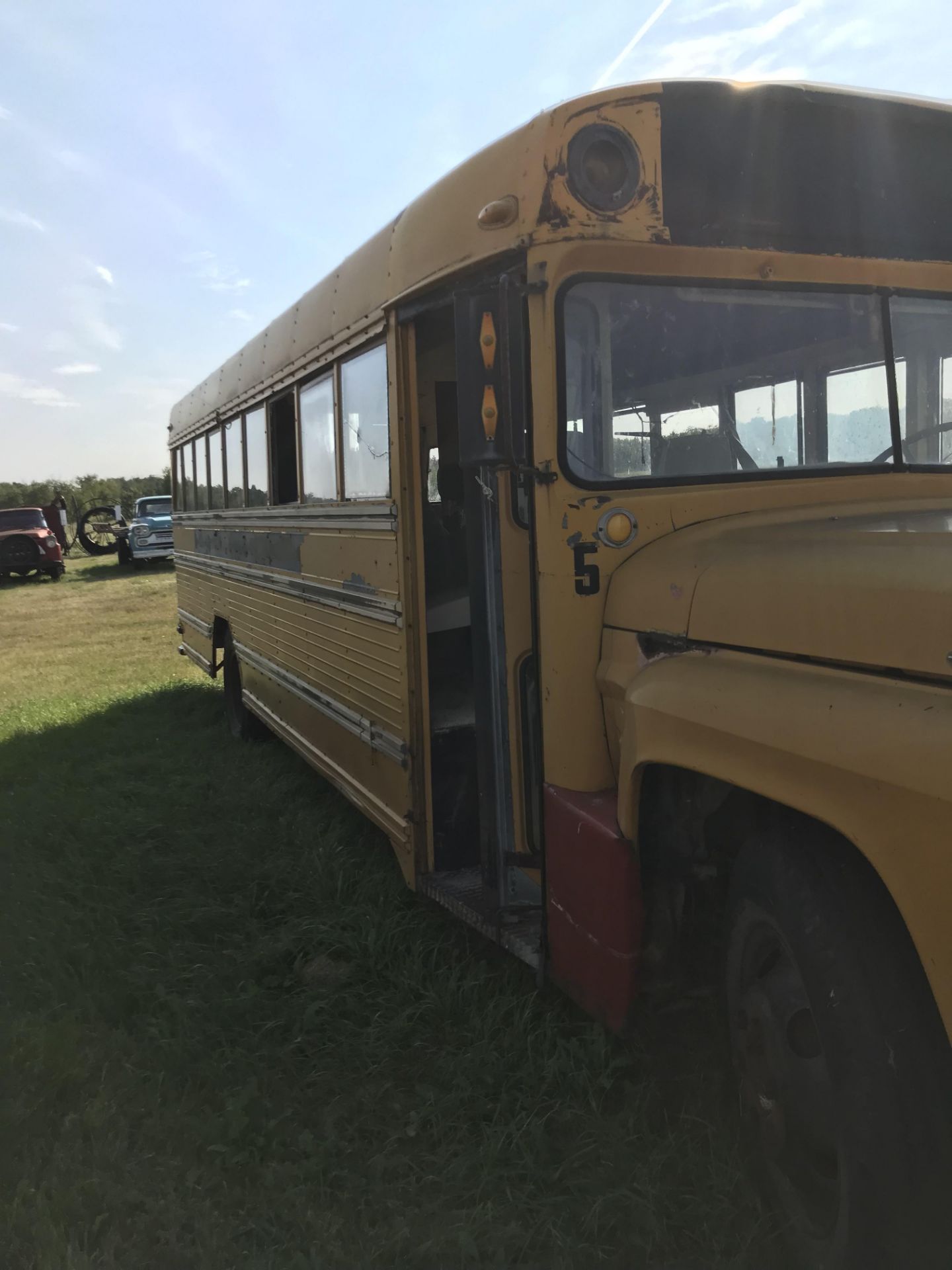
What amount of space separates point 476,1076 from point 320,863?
5.14 feet

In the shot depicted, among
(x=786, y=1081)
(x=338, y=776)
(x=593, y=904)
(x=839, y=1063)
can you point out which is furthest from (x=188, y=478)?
(x=839, y=1063)

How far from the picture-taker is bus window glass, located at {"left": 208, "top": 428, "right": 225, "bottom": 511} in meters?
6.16

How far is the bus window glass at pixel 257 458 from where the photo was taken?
498 centimetres

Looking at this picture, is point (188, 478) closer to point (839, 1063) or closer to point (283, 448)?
point (283, 448)

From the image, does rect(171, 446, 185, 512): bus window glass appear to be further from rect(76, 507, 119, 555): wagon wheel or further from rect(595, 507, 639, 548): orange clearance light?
rect(76, 507, 119, 555): wagon wheel

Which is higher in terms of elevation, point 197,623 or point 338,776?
point 197,623

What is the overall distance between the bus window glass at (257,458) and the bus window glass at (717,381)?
285 cm

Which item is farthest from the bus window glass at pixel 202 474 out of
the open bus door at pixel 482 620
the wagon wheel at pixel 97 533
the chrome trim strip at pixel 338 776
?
the wagon wheel at pixel 97 533

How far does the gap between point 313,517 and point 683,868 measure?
256 cm

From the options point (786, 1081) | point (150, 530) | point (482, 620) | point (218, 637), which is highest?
point (150, 530)

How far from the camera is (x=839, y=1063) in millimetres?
1639

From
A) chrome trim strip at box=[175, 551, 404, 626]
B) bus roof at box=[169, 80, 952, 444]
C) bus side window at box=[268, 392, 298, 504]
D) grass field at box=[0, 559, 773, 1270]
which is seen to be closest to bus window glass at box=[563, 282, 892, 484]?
bus roof at box=[169, 80, 952, 444]

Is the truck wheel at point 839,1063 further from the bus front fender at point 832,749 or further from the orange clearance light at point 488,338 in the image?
the orange clearance light at point 488,338

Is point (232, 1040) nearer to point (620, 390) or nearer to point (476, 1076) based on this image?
point (476, 1076)
